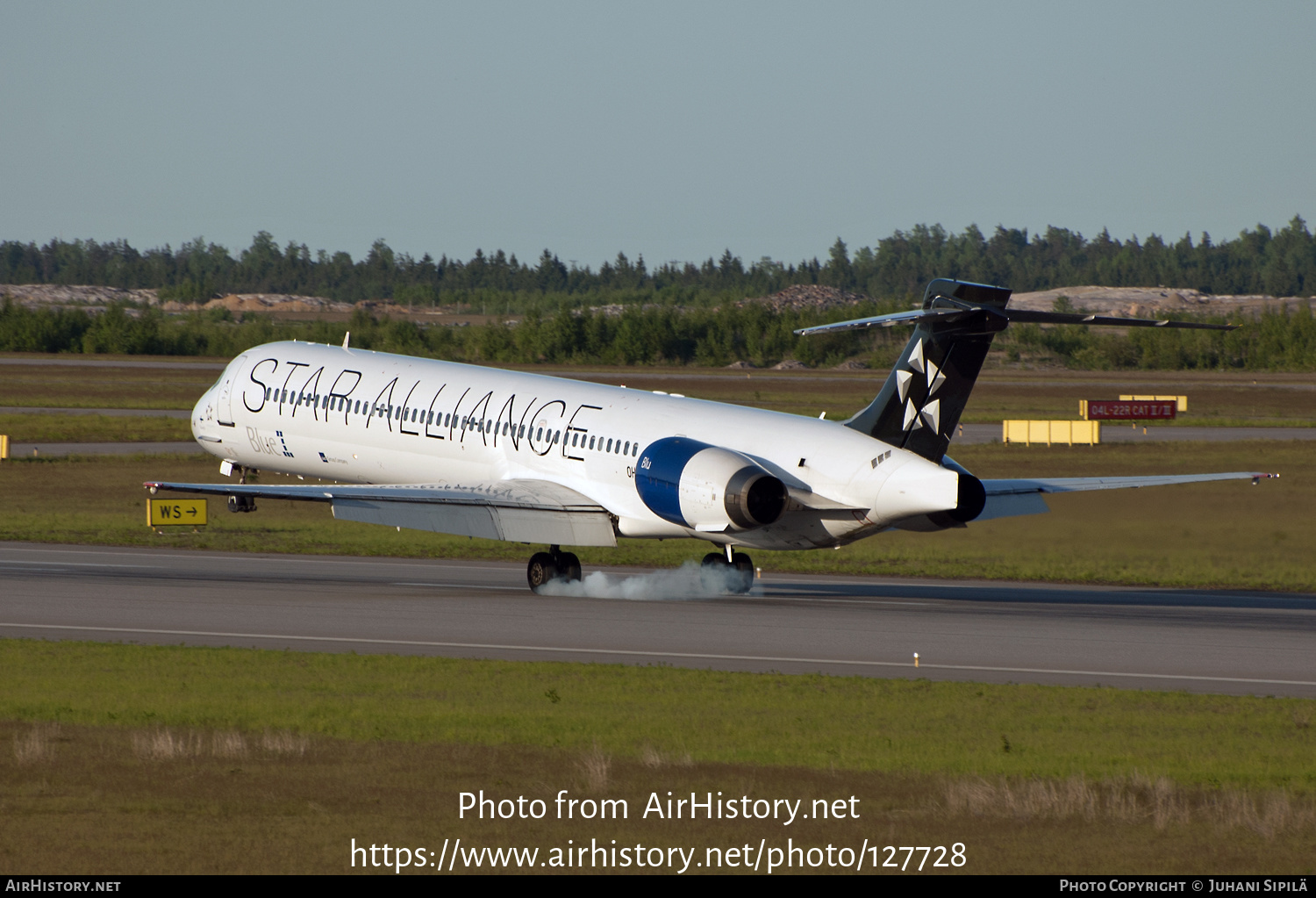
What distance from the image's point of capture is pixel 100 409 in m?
92.9

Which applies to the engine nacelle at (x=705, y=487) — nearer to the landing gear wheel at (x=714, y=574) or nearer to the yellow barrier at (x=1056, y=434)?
the landing gear wheel at (x=714, y=574)

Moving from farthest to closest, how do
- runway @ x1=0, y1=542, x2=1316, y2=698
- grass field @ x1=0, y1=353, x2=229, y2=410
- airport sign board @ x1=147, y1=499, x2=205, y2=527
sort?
grass field @ x1=0, y1=353, x2=229, y2=410 < airport sign board @ x1=147, y1=499, x2=205, y2=527 < runway @ x1=0, y1=542, x2=1316, y2=698

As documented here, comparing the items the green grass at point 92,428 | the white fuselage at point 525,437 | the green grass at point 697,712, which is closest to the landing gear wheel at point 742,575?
the white fuselage at point 525,437

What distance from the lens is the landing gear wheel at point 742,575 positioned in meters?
35.3

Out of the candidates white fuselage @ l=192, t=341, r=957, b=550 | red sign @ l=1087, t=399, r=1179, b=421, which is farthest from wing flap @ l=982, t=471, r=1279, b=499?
red sign @ l=1087, t=399, r=1179, b=421

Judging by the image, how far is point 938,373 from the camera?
31219mm

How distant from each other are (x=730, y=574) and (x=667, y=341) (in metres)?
128

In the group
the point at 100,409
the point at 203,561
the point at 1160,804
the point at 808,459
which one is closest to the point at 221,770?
the point at 1160,804

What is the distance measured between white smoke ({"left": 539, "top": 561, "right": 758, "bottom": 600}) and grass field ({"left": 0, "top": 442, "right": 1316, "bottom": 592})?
5.26 m

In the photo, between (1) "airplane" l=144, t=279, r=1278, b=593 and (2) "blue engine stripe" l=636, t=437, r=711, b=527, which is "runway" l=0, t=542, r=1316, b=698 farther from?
(2) "blue engine stripe" l=636, t=437, r=711, b=527

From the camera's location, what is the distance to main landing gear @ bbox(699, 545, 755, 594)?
35.3m

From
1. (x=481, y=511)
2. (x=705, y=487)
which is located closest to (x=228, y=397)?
(x=481, y=511)
